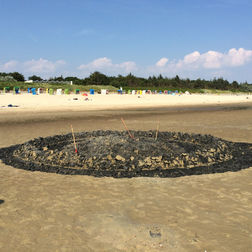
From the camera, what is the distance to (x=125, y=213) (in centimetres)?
529

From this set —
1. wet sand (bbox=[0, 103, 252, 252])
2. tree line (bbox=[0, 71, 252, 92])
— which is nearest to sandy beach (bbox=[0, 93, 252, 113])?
wet sand (bbox=[0, 103, 252, 252])

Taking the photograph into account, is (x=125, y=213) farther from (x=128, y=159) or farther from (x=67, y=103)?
(x=67, y=103)

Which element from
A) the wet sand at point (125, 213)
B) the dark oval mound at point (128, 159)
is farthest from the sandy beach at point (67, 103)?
the wet sand at point (125, 213)

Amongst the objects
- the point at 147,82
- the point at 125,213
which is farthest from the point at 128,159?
the point at 147,82

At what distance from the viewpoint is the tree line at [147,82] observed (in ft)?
275

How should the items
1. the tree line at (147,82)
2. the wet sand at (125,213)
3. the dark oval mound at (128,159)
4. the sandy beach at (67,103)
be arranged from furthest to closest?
the tree line at (147,82) < the sandy beach at (67,103) < the dark oval mound at (128,159) < the wet sand at (125,213)

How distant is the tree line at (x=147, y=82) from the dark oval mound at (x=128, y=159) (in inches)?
2790

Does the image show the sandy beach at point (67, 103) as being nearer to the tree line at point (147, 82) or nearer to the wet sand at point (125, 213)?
the wet sand at point (125, 213)

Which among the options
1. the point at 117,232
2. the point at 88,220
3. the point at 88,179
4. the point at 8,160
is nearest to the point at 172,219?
the point at 117,232

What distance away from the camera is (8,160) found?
30.9 feet

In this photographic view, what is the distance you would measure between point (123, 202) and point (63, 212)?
123 cm

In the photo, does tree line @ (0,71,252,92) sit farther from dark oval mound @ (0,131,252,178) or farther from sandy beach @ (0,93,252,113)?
dark oval mound @ (0,131,252,178)

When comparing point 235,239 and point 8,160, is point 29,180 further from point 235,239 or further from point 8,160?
point 235,239

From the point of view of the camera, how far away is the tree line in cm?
8371
